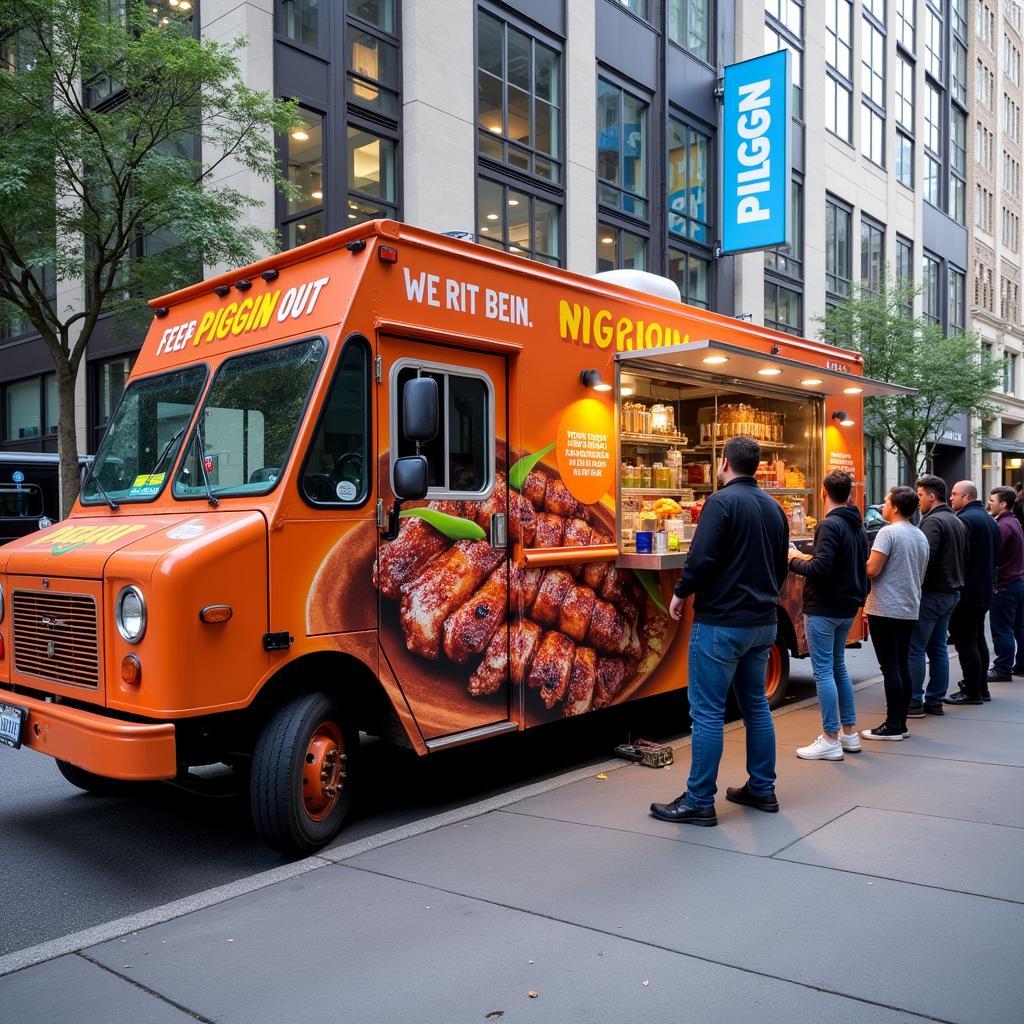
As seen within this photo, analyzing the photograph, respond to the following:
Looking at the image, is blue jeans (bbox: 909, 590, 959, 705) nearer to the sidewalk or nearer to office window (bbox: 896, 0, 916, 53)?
the sidewalk

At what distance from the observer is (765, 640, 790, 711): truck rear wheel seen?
8.46m

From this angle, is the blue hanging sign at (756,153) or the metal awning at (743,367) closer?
the metal awning at (743,367)

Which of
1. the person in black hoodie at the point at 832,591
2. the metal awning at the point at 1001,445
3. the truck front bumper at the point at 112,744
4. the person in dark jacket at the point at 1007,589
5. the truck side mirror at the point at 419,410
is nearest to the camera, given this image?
the truck front bumper at the point at 112,744

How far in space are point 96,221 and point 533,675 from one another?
9.96 metres

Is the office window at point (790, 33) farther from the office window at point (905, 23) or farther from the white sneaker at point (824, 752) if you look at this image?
the white sneaker at point (824, 752)

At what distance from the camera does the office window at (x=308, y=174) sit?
16719 millimetres

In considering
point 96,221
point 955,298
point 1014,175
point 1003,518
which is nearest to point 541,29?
point 96,221

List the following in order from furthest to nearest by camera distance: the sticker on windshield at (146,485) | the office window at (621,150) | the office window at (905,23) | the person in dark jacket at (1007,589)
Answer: the office window at (905,23) → the office window at (621,150) → the person in dark jacket at (1007,589) → the sticker on windshield at (146,485)

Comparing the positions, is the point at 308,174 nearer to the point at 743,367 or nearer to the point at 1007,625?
the point at 743,367

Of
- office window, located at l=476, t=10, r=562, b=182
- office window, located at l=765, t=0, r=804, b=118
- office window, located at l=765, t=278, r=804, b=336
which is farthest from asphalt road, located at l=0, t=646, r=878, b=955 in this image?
office window, located at l=765, t=0, r=804, b=118

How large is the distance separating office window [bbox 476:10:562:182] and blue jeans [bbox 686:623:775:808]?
50.9ft

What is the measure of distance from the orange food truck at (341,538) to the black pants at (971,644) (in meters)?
3.36

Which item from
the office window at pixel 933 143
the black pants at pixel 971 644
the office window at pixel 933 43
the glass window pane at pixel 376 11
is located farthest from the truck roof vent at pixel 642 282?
the office window at pixel 933 43

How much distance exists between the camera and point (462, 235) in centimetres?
596
